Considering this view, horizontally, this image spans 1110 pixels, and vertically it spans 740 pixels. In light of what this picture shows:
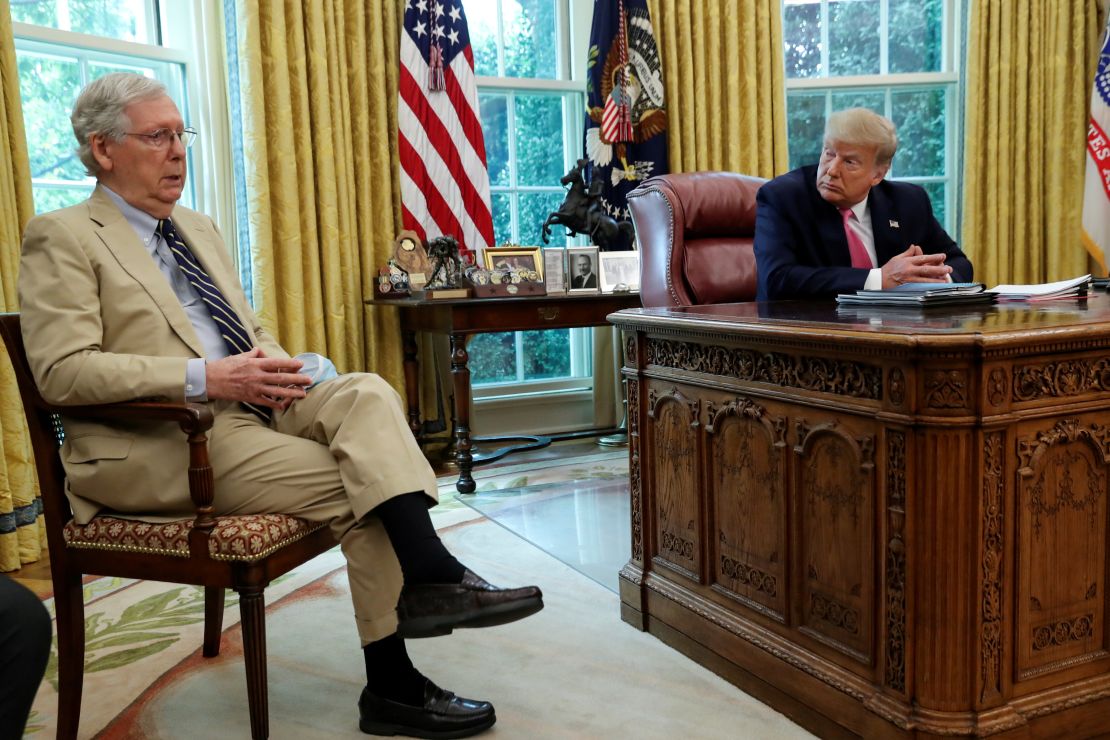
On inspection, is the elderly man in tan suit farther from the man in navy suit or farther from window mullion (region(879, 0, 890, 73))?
window mullion (region(879, 0, 890, 73))

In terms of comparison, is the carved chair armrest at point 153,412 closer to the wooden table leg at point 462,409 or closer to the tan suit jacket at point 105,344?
the tan suit jacket at point 105,344

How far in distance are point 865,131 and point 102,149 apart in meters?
1.90

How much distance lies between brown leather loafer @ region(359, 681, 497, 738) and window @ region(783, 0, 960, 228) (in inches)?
155

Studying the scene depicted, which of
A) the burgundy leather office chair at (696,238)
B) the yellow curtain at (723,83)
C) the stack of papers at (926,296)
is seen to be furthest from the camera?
the yellow curtain at (723,83)

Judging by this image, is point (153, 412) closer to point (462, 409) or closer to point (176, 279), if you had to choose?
point (176, 279)

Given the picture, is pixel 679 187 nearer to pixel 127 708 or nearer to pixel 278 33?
pixel 278 33

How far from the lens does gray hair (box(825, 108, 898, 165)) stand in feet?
8.46

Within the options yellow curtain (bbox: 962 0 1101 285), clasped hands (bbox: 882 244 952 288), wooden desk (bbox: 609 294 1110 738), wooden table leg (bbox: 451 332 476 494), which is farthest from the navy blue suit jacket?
yellow curtain (bbox: 962 0 1101 285)

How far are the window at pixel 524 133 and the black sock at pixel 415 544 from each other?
2925 millimetres

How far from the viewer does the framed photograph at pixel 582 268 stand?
3.93m

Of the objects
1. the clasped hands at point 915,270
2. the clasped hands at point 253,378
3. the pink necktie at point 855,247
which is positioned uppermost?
the pink necktie at point 855,247

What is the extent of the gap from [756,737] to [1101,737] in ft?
1.88

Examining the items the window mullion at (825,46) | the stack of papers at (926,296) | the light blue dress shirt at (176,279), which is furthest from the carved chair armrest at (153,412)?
the window mullion at (825,46)

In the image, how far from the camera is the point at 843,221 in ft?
8.92
